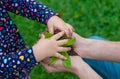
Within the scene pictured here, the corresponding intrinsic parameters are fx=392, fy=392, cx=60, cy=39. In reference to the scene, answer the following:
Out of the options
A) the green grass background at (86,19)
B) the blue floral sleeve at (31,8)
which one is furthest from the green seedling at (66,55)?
the green grass background at (86,19)

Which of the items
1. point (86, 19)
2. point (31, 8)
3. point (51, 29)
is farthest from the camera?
point (86, 19)

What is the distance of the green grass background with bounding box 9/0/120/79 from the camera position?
327cm

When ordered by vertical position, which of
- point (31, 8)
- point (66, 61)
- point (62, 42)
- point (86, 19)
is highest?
point (31, 8)

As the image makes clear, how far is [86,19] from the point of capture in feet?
11.1

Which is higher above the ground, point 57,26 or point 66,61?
point 57,26

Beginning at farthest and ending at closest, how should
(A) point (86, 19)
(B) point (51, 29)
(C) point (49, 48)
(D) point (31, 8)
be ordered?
(A) point (86, 19) → (D) point (31, 8) → (B) point (51, 29) → (C) point (49, 48)

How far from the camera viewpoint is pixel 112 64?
235 cm

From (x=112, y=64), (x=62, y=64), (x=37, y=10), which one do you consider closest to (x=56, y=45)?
(x=62, y=64)

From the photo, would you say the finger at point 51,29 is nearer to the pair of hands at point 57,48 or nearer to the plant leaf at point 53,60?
→ the pair of hands at point 57,48

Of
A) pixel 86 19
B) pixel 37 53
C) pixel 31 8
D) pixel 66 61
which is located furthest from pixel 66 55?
pixel 86 19

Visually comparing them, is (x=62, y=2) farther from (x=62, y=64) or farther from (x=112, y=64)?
(x=62, y=64)

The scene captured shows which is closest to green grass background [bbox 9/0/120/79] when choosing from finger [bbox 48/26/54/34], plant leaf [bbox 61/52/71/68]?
finger [bbox 48/26/54/34]

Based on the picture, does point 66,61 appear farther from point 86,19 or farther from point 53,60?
point 86,19

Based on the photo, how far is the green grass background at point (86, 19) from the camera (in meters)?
3.27
